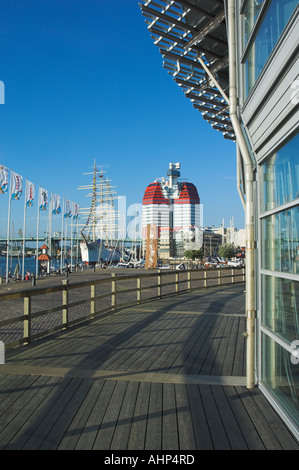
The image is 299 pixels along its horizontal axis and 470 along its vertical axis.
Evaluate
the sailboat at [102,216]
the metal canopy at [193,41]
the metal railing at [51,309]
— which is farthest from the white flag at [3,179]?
the sailboat at [102,216]

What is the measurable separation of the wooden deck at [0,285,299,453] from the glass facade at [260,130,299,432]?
344 millimetres

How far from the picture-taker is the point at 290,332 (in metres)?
2.99

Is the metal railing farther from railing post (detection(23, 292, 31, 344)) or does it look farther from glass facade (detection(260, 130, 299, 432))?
glass facade (detection(260, 130, 299, 432))

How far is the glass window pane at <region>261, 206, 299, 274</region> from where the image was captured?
2.89 metres

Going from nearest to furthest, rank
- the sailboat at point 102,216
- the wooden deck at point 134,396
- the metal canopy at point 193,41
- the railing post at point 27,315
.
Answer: the wooden deck at point 134,396 → the railing post at point 27,315 → the metal canopy at point 193,41 → the sailboat at point 102,216

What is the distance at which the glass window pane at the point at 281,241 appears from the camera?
9.50 ft

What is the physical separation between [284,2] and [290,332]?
261cm

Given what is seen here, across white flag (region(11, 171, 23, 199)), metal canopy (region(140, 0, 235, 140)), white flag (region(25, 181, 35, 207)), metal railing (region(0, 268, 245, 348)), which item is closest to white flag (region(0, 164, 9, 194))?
white flag (region(11, 171, 23, 199))

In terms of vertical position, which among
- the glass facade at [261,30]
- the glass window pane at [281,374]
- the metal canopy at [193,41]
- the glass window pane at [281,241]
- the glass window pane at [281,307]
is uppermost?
the metal canopy at [193,41]

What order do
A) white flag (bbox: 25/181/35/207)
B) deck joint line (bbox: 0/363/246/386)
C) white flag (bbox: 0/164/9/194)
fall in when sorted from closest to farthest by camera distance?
deck joint line (bbox: 0/363/246/386) < white flag (bbox: 0/164/9/194) < white flag (bbox: 25/181/35/207)

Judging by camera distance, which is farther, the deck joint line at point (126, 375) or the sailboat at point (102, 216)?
the sailboat at point (102, 216)

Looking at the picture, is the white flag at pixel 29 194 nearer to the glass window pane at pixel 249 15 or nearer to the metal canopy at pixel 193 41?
the metal canopy at pixel 193 41

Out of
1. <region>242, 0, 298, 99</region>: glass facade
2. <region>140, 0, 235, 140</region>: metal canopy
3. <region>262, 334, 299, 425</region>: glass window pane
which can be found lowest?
<region>262, 334, 299, 425</region>: glass window pane
